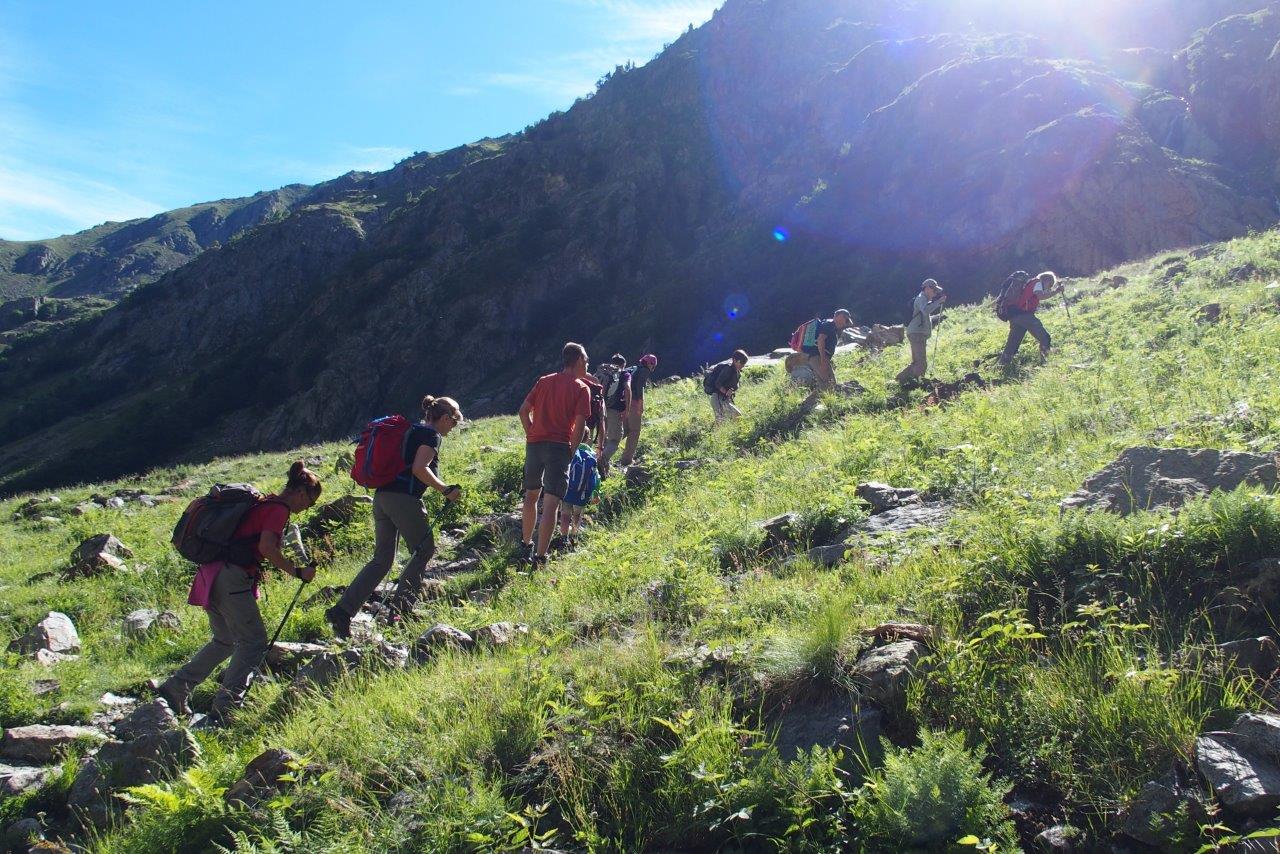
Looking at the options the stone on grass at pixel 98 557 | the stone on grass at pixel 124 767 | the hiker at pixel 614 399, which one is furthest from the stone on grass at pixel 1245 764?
the stone on grass at pixel 98 557

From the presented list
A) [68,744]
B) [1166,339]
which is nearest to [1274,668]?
[68,744]

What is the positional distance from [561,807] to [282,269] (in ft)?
372

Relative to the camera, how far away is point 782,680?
150 inches

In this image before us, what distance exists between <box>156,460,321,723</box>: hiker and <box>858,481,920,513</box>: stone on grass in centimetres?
449

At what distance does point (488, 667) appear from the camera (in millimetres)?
4551

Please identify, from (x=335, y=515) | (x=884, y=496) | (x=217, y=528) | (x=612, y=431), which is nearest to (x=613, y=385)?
(x=612, y=431)

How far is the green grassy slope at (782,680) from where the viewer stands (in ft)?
9.64

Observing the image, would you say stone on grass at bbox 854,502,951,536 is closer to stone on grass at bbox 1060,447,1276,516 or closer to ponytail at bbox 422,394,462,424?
stone on grass at bbox 1060,447,1276,516

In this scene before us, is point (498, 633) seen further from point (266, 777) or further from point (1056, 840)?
point (1056, 840)

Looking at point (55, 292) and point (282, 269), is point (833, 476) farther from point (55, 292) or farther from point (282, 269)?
point (55, 292)

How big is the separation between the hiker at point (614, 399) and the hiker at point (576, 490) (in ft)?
10.3

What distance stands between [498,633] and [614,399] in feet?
21.8

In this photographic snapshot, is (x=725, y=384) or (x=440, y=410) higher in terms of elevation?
(x=440, y=410)

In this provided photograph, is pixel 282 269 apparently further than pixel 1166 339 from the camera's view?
Yes
